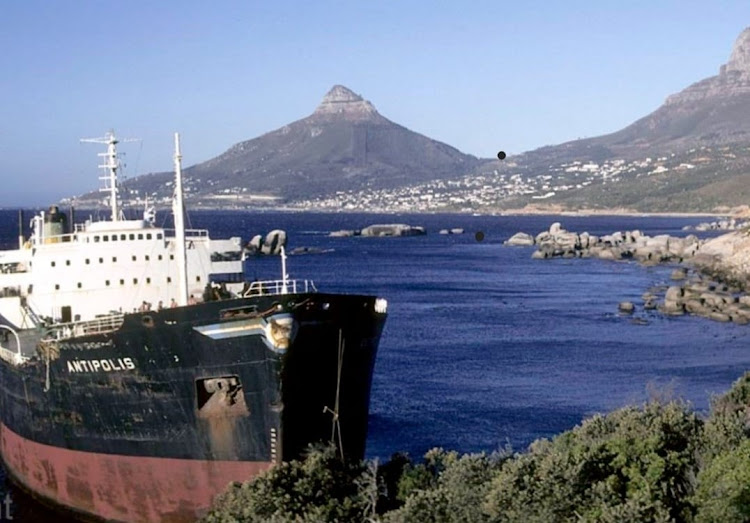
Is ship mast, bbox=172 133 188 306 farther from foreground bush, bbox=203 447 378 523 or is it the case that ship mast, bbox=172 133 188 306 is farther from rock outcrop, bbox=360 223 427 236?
rock outcrop, bbox=360 223 427 236

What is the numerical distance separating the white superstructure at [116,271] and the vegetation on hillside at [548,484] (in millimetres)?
5658

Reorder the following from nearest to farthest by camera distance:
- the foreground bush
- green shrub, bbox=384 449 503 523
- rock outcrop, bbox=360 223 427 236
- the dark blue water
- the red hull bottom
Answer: green shrub, bbox=384 449 503 523 < the foreground bush < the red hull bottom < the dark blue water < rock outcrop, bbox=360 223 427 236

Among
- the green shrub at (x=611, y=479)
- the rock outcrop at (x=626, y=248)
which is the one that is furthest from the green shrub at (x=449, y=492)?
the rock outcrop at (x=626, y=248)

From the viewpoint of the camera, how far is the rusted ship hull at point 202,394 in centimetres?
1653

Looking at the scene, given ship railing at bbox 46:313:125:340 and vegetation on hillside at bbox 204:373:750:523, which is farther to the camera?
ship railing at bbox 46:313:125:340

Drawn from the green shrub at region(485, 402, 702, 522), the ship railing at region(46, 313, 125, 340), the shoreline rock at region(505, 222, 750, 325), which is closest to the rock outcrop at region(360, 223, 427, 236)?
the shoreline rock at region(505, 222, 750, 325)

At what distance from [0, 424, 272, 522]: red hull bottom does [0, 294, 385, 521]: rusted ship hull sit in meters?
0.02

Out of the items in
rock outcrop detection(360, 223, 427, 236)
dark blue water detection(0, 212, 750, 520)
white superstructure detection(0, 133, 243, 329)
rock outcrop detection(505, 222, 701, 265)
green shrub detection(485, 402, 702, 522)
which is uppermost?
white superstructure detection(0, 133, 243, 329)

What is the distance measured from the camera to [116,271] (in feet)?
68.3

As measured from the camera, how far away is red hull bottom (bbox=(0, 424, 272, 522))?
56.5ft

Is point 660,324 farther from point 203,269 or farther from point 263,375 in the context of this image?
point 263,375

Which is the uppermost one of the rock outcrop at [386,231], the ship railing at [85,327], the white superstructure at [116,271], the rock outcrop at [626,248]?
the white superstructure at [116,271]

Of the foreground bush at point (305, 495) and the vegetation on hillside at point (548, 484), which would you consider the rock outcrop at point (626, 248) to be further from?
the foreground bush at point (305, 495)

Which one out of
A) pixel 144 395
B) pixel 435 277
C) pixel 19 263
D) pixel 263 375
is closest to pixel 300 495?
pixel 263 375
